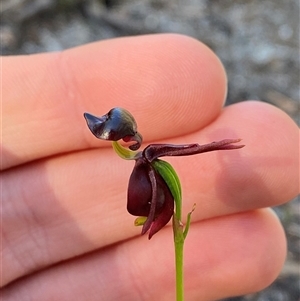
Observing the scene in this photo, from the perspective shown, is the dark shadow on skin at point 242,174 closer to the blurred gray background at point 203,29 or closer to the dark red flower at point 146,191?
the dark red flower at point 146,191

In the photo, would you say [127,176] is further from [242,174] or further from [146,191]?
[146,191]

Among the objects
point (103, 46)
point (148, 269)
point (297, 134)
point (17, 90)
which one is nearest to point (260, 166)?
point (297, 134)

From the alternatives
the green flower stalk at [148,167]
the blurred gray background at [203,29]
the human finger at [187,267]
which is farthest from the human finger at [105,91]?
the blurred gray background at [203,29]

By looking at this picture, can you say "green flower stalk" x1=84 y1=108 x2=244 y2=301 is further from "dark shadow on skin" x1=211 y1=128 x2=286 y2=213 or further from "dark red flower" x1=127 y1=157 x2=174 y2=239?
"dark shadow on skin" x1=211 y1=128 x2=286 y2=213

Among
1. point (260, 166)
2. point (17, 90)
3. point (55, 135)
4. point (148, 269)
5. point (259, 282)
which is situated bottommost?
point (259, 282)

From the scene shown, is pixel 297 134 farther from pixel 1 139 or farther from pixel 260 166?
pixel 1 139

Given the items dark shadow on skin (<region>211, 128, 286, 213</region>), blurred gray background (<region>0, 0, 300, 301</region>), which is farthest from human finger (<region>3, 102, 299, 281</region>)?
blurred gray background (<region>0, 0, 300, 301</region>)

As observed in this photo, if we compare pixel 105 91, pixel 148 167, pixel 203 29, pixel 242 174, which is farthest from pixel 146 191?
pixel 203 29
